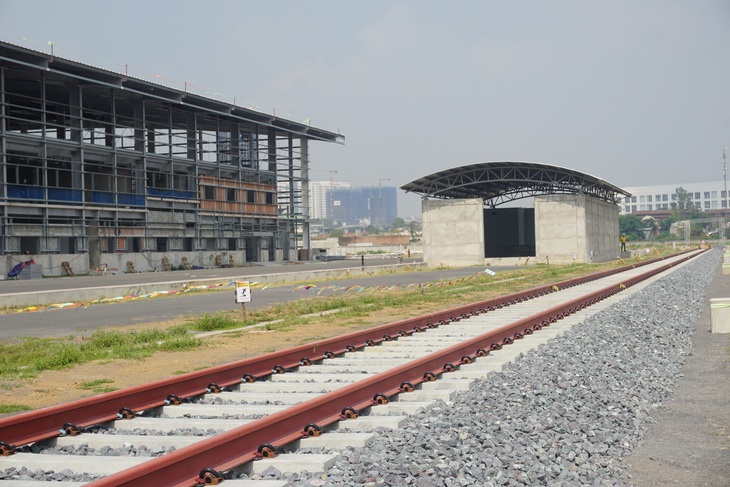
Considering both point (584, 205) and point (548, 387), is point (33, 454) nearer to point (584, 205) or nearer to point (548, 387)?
point (548, 387)

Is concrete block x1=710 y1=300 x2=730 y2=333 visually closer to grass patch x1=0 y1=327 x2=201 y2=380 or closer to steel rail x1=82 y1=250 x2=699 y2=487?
steel rail x1=82 y1=250 x2=699 y2=487

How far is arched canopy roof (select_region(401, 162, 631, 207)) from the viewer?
69.5 m

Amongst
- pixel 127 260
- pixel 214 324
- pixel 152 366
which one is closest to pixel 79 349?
pixel 152 366

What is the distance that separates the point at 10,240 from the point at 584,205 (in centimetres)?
4472

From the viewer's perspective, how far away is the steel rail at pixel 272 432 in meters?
5.65

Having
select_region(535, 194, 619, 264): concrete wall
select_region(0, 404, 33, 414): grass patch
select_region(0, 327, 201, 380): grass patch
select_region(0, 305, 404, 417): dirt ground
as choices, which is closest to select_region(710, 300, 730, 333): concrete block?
select_region(0, 305, 404, 417): dirt ground

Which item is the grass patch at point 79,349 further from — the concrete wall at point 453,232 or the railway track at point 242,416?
the concrete wall at point 453,232

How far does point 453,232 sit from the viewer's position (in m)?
71.6

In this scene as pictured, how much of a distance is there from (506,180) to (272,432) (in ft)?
213

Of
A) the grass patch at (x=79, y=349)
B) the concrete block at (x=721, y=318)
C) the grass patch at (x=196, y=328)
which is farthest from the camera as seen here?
the concrete block at (x=721, y=318)

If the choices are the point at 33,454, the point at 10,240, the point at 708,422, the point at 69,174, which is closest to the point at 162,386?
the point at 33,454

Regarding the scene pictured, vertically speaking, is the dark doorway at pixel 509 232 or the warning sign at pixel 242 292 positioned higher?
the dark doorway at pixel 509 232

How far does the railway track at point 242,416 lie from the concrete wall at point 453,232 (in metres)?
56.7

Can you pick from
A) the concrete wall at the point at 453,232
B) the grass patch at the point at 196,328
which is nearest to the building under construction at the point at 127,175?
the concrete wall at the point at 453,232
